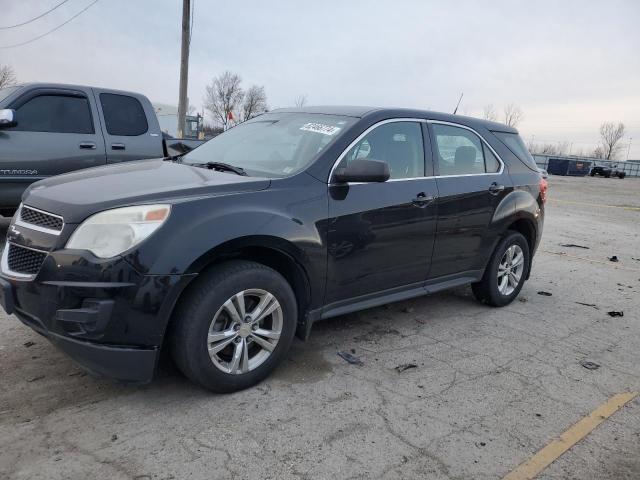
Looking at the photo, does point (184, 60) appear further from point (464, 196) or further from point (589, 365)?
point (589, 365)

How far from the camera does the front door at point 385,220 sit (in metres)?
3.54

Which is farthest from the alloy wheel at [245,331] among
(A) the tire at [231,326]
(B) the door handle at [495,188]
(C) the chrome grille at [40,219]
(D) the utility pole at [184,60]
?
(D) the utility pole at [184,60]

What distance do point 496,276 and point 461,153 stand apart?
1.27m

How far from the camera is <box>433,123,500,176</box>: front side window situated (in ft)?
14.4

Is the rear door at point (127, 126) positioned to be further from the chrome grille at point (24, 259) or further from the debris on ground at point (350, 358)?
the debris on ground at point (350, 358)

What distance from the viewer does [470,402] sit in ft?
10.6

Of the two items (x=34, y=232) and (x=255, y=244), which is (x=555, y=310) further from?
(x=34, y=232)

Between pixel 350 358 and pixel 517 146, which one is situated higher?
pixel 517 146

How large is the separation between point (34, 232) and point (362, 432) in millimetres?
2122

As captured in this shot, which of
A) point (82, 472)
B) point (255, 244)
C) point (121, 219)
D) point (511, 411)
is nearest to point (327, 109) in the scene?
point (255, 244)

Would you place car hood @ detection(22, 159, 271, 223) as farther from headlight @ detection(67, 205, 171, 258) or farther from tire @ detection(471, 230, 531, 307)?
tire @ detection(471, 230, 531, 307)

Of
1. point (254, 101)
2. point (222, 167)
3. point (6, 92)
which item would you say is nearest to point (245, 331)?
point (222, 167)

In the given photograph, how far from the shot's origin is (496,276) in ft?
16.5

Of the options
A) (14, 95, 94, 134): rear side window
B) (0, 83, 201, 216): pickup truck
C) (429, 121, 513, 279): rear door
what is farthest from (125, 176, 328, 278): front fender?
(14, 95, 94, 134): rear side window
